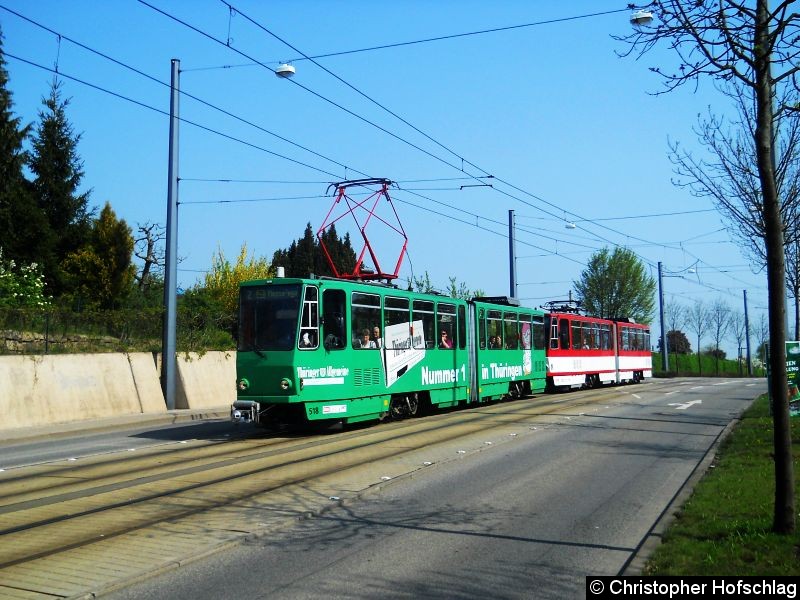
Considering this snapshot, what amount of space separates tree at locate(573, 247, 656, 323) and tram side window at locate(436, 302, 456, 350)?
55.5 m

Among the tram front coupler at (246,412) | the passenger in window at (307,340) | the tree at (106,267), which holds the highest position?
the tree at (106,267)

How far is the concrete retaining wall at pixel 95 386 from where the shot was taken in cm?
2023

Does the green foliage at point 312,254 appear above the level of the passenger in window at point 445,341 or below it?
above

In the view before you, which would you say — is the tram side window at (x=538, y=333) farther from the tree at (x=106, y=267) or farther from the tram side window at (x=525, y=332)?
the tree at (x=106, y=267)

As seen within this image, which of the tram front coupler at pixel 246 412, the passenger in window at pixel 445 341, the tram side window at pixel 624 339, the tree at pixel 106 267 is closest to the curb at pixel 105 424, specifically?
the tram front coupler at pixel 246 412

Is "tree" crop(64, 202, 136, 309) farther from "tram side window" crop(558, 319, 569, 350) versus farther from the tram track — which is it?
the tram track

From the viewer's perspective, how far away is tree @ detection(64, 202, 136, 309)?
130 ft

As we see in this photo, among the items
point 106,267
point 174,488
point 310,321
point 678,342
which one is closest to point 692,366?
point 678,342

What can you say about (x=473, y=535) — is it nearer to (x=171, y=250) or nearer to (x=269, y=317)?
(x=269, y=317)

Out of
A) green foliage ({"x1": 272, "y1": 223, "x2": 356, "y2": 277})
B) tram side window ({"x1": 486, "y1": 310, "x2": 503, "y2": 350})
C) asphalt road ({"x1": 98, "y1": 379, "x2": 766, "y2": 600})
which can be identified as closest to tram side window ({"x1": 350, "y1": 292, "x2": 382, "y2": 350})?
Result: asphalt road ({"x1": 98, "y1": 379, "x2": 766, "y2": 600})

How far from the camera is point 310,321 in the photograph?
53.8ft

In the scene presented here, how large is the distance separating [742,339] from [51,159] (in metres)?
59.8

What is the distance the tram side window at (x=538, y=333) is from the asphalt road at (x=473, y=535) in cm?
1605

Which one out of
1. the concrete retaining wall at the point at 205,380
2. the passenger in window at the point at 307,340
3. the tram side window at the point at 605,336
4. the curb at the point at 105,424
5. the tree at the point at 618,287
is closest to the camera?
the passenger in window at the point at 307,340
